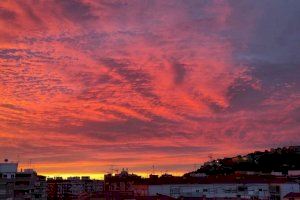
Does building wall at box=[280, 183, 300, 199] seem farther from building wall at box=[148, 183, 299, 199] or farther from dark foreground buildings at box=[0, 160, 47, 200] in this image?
dark foreground buildings at box=[0, 160, 47, 200]

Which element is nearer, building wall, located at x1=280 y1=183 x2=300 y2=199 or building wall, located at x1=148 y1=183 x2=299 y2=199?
building wall, located at x1=148 y1=183 x2=299 y2=199

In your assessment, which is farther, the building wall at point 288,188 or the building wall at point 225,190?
the building wall at point 288,188

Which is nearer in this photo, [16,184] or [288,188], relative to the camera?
[288,188]

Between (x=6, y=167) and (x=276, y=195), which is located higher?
(x=6, y=167)

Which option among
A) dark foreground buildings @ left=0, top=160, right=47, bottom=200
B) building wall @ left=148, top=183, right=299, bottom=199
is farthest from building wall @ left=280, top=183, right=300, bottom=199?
dark foreground buildings @ left=0, top=160, right=47, bottom=200

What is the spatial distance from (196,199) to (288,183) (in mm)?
28681

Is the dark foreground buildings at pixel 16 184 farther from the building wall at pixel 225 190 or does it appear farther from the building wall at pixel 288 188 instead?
the building wall at pixel 288 188

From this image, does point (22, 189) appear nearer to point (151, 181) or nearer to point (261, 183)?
point (151, 181)

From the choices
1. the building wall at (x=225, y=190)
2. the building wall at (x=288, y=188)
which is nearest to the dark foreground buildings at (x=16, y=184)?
the building wall at (x=225, y=190)

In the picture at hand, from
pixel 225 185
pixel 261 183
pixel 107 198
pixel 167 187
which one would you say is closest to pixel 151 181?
pixel 167 187

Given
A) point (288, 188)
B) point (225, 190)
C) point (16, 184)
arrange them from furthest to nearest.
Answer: point (16, 184), point (225, 190), point (288, 188)

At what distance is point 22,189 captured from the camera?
130 metres

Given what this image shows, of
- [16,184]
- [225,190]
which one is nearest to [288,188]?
[225,190]

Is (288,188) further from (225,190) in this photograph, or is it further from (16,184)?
(16,184)
